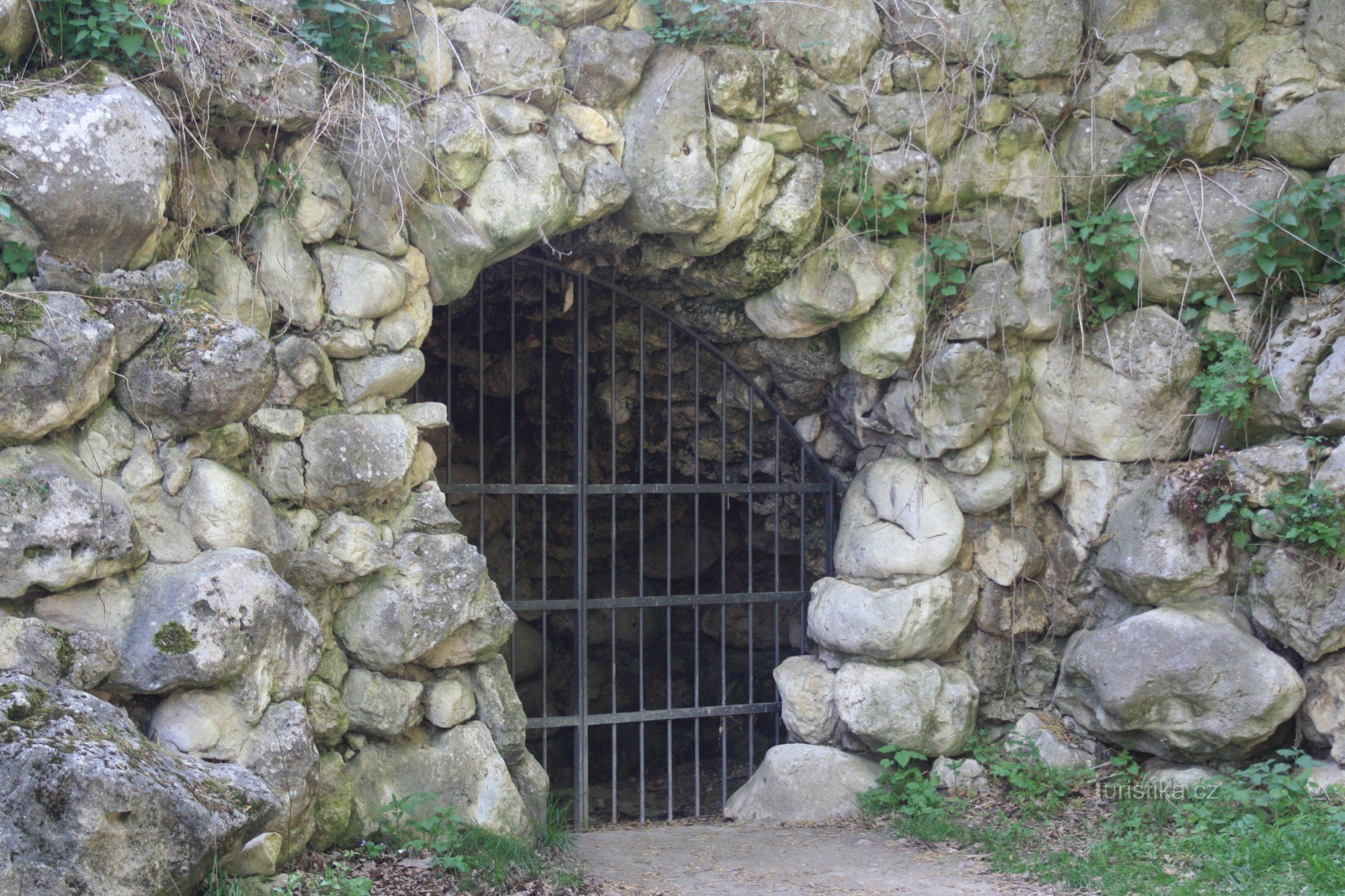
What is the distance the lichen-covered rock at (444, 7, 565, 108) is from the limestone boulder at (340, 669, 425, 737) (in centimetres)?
232

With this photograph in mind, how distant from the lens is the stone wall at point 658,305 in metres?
3.25

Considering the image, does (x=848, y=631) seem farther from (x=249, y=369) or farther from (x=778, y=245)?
(x=249, y=369)

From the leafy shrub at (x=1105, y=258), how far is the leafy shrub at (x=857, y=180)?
82 centimetres

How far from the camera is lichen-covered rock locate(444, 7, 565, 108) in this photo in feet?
13.9

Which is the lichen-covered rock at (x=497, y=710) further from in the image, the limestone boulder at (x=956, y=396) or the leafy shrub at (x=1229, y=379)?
the leafy shrub at (x=1229, y=379)

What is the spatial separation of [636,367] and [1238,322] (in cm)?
306

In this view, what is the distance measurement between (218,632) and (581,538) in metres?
2.14

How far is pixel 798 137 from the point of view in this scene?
480cm

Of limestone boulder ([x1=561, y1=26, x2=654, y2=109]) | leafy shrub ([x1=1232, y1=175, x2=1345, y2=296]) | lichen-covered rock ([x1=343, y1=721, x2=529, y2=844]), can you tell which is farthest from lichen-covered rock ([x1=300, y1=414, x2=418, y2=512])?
leafy shrub ([x1=1232, y1=175, x2=1345, y2=296])

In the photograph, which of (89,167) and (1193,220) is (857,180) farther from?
(89,167)

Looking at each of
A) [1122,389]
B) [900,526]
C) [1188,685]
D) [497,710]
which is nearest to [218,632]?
[497,710]

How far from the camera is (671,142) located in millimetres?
4508

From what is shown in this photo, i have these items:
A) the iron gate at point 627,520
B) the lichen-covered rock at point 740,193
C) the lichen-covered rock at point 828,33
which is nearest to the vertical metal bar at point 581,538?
the iron gate at point 627,520

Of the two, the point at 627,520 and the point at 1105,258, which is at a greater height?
the point at 1105,258
